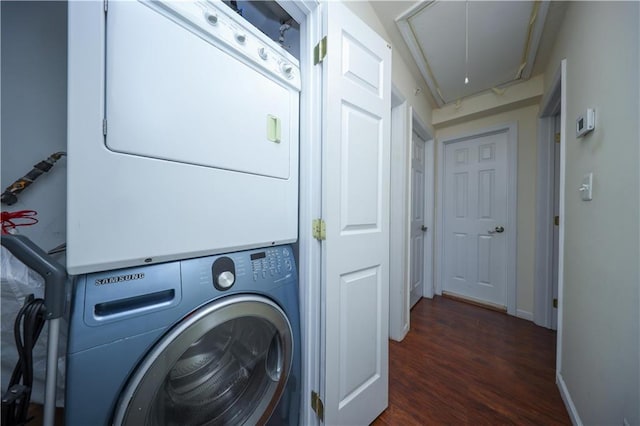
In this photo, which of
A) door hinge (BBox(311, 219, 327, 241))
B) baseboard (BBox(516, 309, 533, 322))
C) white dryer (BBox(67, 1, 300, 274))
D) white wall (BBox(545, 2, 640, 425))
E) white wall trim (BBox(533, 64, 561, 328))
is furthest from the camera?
baseboard (BBox(516, 309, 533, 322))

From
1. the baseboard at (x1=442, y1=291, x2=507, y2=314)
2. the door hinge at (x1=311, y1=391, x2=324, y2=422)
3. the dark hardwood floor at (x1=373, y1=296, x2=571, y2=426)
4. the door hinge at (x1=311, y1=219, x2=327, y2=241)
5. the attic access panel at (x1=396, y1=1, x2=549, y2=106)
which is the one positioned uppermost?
the attic access panel at (x1=396, y1=1, x2=549, y2=106)

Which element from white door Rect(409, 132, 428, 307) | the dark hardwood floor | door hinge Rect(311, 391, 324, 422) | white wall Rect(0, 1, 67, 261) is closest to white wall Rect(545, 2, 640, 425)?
the dark hardwood floor

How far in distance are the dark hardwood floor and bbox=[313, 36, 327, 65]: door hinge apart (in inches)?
71.7

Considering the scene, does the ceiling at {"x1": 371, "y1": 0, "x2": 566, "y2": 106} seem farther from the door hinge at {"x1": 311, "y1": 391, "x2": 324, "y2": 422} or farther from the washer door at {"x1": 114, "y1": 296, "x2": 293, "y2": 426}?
the door hinge at {"x1": 311, "y1": 391, "x2": 324, "y2": 422}

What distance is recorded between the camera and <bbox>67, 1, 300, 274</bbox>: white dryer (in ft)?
1.60

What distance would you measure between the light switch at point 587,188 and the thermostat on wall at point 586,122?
22 cm

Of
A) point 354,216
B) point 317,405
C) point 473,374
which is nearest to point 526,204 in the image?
point 473,374

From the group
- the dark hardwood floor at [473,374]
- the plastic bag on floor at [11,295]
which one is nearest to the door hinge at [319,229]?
the plastic bag on floor at [11,295]

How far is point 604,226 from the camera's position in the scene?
3.03 feet

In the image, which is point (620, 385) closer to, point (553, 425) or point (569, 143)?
point (553, 425)

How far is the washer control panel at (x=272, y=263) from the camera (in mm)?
788

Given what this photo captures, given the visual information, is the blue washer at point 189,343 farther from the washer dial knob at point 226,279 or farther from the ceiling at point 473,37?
the ceiling at point 473,37

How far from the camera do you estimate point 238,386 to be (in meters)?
0.80

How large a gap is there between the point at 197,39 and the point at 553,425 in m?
2.34
